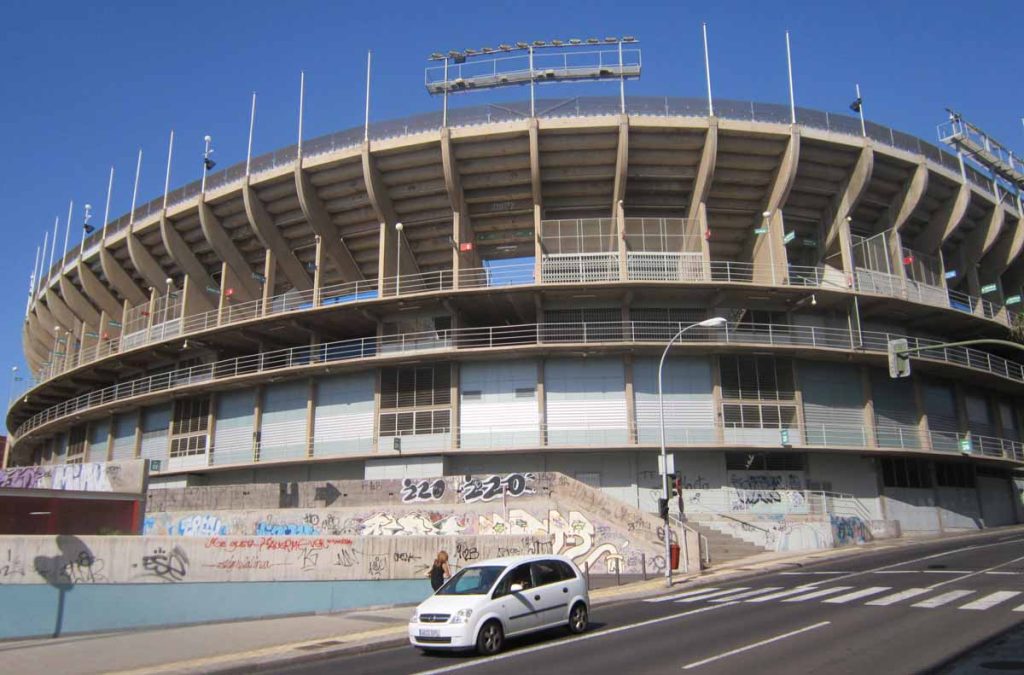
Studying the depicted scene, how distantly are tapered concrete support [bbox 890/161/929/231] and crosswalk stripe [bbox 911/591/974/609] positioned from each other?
29.2 m

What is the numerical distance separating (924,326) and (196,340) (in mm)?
41765

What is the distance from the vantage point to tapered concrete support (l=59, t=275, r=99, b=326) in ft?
182

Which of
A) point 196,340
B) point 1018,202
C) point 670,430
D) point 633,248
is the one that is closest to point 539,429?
point 670,430

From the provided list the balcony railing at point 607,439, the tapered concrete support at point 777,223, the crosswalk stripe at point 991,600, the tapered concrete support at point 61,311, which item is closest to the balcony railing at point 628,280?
the tapered concrete support at point 777,223

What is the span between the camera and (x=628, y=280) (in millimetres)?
36344

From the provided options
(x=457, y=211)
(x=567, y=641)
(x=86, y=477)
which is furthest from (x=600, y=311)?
(x=567, y=641)

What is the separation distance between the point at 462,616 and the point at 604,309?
28.1 meters

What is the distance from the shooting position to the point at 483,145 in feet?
125

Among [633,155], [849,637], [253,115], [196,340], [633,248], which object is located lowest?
[849,637]

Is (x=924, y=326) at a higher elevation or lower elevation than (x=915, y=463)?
higher

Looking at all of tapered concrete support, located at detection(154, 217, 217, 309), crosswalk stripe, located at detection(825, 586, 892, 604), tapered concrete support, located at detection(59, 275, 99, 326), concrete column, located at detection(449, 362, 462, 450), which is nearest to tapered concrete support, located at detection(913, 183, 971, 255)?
concrete column, located at detection(449, 362, 462, 450)

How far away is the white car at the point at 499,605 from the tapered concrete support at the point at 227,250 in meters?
35.4

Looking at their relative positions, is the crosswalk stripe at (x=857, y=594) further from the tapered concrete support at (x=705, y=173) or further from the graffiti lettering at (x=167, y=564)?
the tapered concrete support at (x=705, y=173)

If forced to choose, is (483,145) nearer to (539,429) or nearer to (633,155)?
(633,155)
